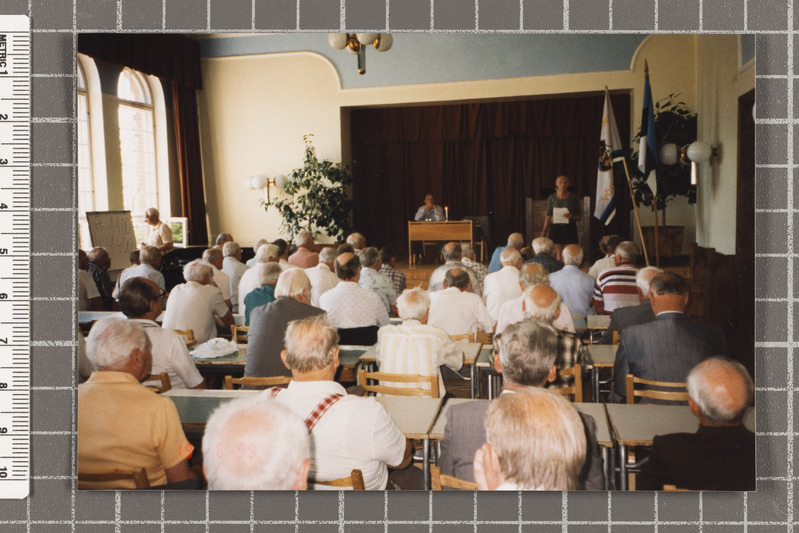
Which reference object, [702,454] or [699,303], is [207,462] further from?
[699,303]

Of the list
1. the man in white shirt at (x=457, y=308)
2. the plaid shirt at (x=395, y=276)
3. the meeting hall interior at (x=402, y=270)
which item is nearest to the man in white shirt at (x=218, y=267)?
the meeting hall interior at (x=402, y=270)

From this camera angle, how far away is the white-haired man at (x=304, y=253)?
11.5 ft

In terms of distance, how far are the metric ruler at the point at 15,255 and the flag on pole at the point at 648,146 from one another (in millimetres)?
2688

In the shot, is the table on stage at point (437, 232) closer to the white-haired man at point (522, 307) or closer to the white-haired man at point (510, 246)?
the white-haired man at point (510, 246)

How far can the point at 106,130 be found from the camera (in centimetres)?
322

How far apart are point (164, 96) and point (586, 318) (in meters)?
2.51

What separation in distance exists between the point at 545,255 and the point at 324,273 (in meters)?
1.27

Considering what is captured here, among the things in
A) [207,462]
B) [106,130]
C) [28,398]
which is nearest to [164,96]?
[106,130]

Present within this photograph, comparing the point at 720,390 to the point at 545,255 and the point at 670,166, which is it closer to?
the point at 670,166

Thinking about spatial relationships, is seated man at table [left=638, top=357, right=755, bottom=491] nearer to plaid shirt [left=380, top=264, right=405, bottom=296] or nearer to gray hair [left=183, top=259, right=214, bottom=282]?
plaid shirt [left=380, top=264, right=405, bottom=296]

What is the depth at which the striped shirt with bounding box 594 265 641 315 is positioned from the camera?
128 inches

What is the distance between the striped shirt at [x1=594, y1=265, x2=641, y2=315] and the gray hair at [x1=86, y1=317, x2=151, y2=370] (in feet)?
7.28

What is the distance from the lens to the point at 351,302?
4.31 m

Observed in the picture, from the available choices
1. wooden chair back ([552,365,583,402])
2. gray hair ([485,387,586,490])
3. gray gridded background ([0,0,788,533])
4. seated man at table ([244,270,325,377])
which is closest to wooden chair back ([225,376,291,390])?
seated man at table ([244,270,325,377])
